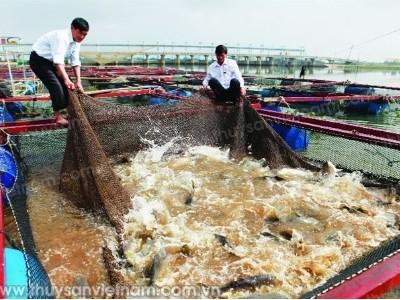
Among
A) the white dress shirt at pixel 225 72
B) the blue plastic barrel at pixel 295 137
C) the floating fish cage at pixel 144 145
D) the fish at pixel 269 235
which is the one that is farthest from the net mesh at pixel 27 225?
the blue plastic barrel at pixel 295 137

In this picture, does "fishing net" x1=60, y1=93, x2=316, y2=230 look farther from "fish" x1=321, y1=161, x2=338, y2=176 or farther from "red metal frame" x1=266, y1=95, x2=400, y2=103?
"red metal frame" x1=266, y1=95, x2=400, y2=103

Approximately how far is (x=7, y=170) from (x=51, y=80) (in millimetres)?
1954

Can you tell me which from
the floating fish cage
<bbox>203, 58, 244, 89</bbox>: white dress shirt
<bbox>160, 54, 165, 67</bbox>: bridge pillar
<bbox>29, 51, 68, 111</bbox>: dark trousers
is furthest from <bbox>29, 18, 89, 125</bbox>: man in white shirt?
<bbox>160, 54, 165, 67</bbox>: bridge pillar

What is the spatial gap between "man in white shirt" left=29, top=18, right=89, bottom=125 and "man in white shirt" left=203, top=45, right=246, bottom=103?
3117 mm

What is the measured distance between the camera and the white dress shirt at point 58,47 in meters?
5.88

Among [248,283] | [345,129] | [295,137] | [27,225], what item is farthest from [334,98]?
[27,225]

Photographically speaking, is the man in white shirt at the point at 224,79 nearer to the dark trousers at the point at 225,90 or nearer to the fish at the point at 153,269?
the dark trousers at the point at 225,90

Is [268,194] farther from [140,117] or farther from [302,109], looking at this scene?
[302,109]

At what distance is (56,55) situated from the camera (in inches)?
232

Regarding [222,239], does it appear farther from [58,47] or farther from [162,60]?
[162,60]

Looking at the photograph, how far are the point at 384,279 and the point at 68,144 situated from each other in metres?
4.96

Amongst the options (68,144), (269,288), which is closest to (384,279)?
(269,288)

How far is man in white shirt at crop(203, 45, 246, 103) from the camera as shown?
775cm

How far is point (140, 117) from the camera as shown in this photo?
23.0ft
